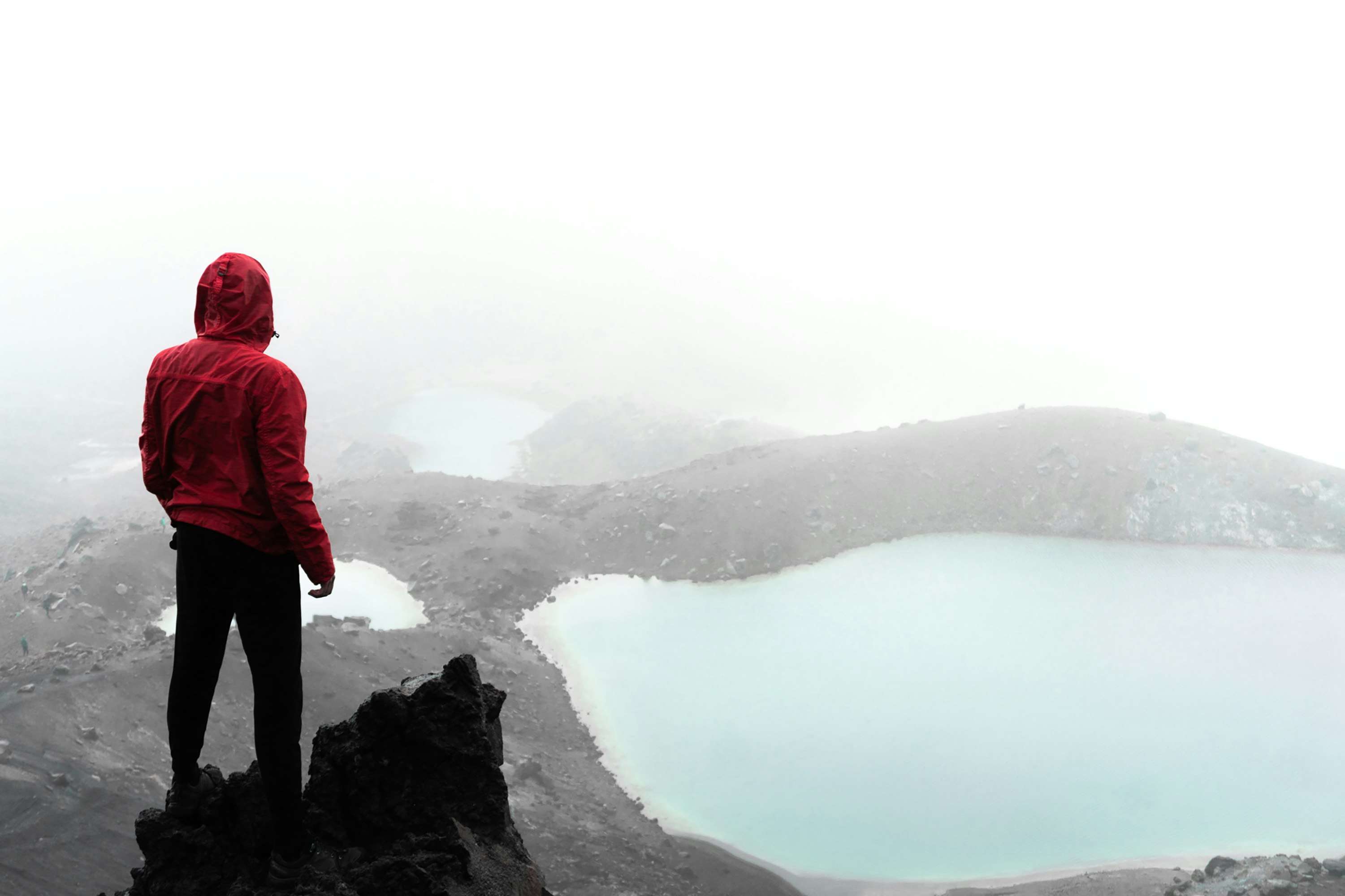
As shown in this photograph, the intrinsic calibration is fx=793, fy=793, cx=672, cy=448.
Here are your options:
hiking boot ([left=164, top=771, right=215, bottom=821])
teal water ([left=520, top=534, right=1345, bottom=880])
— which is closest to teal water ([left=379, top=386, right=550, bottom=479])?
teal water ([left=520, top=534, right=1345, bottom=880])

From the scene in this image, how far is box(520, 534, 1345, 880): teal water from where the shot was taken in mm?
13703

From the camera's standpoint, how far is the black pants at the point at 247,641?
3562 mm

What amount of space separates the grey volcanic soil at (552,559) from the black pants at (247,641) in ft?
21.9

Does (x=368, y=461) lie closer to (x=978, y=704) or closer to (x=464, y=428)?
(x=464, y=428)

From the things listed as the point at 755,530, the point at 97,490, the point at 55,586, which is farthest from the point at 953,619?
the point at 97,490

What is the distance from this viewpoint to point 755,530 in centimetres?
2523

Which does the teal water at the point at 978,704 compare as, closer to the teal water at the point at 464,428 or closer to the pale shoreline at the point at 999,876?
the pale shoreline at the point at 999,876

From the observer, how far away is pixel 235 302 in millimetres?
3641

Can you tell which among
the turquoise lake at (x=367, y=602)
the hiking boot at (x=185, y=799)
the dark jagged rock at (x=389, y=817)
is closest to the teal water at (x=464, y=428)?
the turquoise lake at (x=367, y=602)

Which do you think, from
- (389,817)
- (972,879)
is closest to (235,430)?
(389,817)

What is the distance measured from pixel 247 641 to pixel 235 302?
1.56 metres

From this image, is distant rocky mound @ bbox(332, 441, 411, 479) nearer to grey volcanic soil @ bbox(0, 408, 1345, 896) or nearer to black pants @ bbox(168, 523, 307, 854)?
grey volcanic soil @ bbox(0, 408, 1345, 896)

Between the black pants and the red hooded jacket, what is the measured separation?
11 cm

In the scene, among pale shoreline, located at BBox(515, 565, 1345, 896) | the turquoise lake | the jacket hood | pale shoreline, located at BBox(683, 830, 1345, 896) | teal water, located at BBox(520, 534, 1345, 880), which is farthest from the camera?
the turquoise lake
